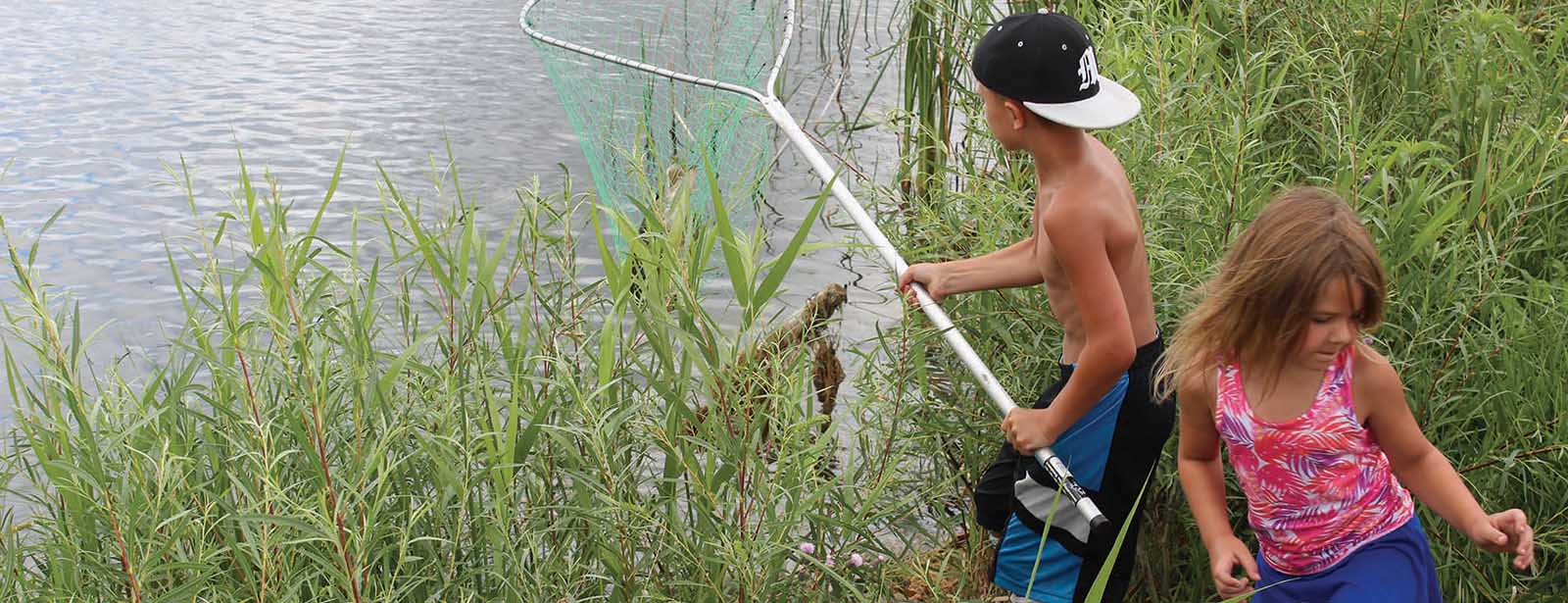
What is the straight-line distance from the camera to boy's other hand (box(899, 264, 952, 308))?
2.66 metres

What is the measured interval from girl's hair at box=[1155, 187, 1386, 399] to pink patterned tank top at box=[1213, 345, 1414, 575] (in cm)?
6

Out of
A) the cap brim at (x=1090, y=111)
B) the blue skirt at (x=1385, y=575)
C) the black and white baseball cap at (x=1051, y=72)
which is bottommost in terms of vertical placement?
the blue skirt at (x=1385, y=575)

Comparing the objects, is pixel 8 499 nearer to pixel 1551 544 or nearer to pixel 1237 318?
pixel 1237 318

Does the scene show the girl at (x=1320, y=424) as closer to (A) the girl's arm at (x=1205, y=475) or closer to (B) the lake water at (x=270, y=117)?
(A) the girl's arm at (x=1205, y=475)

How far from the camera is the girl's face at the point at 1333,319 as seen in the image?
2.09 meters

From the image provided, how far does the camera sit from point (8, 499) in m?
4.16

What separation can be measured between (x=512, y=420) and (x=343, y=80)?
6980 millimetres

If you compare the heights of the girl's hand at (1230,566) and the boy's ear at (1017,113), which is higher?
the boy's ear at (1017,113)

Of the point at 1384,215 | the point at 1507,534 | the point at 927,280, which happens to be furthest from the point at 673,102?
the point at 1507,534

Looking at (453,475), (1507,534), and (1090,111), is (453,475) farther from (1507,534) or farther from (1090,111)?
(1507,534)

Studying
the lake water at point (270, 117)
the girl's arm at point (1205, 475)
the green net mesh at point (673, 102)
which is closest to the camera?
the girl's arm at point (1205, 475)

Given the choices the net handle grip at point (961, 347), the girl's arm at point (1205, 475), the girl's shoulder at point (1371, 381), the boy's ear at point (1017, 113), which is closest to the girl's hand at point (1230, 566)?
the girl's arm at point (1205, 475)

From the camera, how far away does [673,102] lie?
434 centimetres

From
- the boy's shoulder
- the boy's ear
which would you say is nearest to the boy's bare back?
the boy's shoulder
